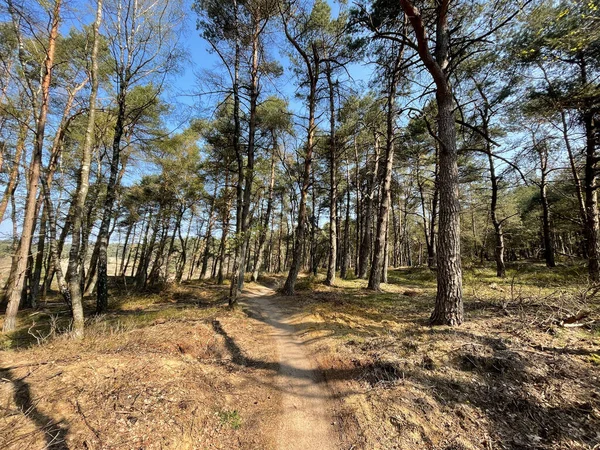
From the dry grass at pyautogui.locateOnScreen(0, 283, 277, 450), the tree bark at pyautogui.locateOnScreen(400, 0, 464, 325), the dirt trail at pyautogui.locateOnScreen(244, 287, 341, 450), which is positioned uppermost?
the tree bark at pyautogui.locateOnScreen(400, 0, 464, 325)

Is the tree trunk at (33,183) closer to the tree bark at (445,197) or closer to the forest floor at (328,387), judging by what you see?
the forest floor at (328,387)

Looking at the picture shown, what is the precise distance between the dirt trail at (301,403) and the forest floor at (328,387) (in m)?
0.02

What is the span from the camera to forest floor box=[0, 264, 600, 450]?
260cm

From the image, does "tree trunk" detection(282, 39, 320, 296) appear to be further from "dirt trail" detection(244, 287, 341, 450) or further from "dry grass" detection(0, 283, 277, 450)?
"dry grass" detection(0, 283, 277, 450)

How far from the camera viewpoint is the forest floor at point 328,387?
8.54 ft

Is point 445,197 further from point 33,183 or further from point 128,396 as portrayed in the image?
point 33,183

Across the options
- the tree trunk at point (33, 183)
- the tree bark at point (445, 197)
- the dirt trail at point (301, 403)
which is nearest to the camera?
the dirt trail at point (301, 403)

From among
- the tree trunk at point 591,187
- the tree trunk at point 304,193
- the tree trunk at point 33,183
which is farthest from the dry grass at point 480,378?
the tree trunk at point 33,183

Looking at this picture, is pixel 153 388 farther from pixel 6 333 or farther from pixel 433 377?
pixel 6 333

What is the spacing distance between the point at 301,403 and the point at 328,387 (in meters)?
0.52

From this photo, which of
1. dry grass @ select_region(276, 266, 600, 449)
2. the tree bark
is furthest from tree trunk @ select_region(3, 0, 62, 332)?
the tree bark

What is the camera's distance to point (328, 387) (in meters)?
3.92

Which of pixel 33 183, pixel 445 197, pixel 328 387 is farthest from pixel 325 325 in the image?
pixel 33 183

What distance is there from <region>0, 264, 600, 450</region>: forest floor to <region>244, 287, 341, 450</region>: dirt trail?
0.8 inches
